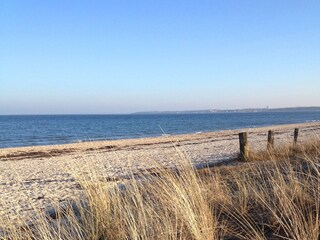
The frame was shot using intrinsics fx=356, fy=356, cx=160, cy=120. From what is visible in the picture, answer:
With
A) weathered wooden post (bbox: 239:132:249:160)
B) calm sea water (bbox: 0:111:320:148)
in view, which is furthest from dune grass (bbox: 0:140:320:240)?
weathered wooden post (bbox: 239:132:249:160)

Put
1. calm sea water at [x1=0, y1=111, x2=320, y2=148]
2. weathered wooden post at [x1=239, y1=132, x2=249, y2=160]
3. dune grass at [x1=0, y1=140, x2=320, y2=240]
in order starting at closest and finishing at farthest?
dune grass at [x1=0, y1=140, x2=320, y2=240]
weathered wooden post at [x1=239, y1=132, x2=249, y2=160]
calm sea water at [x1=0, y1=111, x2=320, y2=148]

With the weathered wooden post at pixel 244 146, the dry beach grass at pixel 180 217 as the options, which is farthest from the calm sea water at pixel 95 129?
the weathered wooden post at pixel 244 146

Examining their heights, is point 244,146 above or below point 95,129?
above

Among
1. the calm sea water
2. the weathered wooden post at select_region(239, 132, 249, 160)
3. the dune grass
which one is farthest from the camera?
the calm sea water

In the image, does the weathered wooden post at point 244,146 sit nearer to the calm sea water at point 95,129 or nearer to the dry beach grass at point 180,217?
the calm sea water at point 95,129

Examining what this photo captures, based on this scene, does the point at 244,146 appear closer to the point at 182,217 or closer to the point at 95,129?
the point at 182,217

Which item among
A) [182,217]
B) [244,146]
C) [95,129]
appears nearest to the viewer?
[182,217]

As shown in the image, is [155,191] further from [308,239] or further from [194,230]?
[308,239]

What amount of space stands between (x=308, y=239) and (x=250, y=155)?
26.8 feet

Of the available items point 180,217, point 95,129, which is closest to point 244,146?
point 180,217

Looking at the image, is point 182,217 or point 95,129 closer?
point 182,217

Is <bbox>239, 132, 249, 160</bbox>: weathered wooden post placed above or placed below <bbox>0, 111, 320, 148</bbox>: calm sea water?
above

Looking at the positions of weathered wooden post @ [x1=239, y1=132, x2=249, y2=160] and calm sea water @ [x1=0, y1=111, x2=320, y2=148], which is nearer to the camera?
weathered wooden post @ [x1=239, y1=132, x2=249, y2=160]

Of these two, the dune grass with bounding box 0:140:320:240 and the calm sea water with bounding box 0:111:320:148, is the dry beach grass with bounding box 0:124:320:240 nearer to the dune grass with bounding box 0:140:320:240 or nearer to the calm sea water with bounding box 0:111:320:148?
the dune grass with bounding box 0:140:320:240
